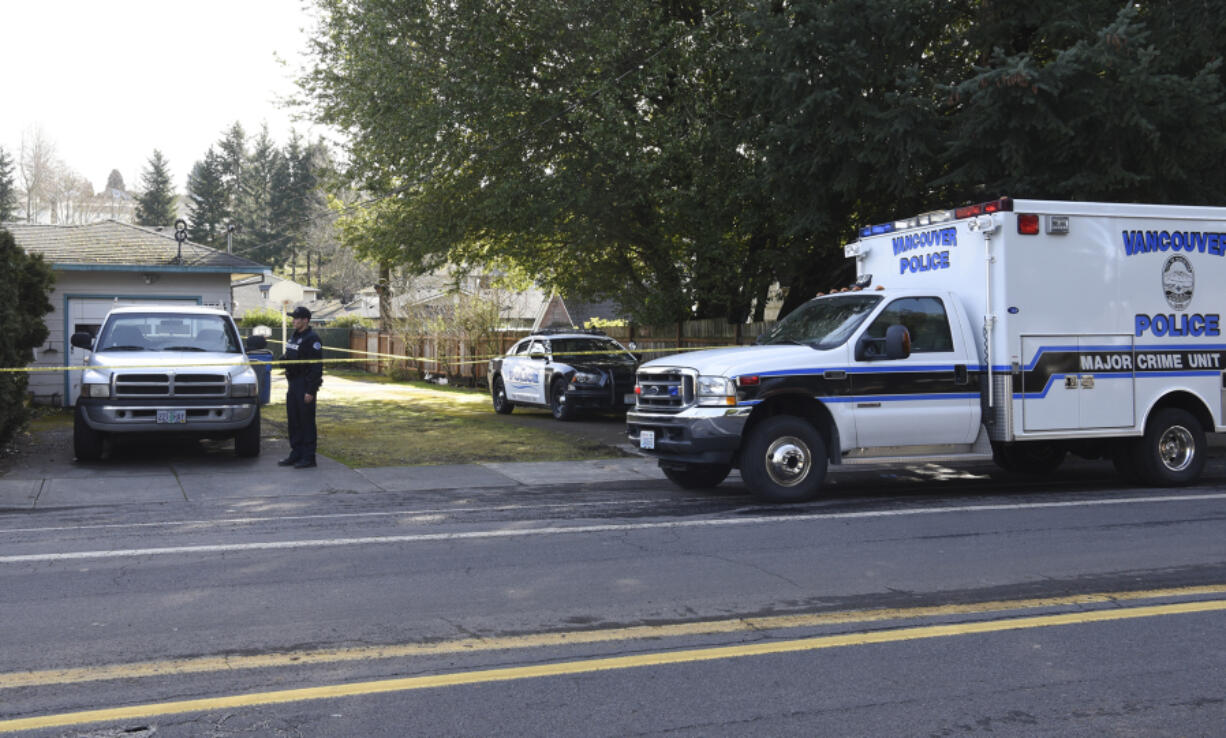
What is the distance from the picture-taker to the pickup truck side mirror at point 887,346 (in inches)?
373

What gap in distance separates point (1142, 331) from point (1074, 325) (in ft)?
2.81

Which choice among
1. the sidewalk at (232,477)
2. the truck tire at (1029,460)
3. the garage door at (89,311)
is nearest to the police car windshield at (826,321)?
the sidewalk at (232,477)

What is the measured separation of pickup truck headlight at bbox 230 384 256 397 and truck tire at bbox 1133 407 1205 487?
10062mm

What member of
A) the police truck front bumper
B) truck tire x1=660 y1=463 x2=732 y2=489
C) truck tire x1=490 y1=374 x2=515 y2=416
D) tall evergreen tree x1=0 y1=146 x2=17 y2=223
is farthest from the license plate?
tall evergreen tree x1=0 y1=146 x2=17 y2=223

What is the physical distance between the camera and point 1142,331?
1063 cm

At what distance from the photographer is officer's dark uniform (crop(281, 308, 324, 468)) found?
12.4 meters

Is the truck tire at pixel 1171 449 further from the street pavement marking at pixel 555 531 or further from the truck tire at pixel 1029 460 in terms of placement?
the truck tire at pixel 1029 460

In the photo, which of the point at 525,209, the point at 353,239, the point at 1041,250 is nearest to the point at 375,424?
the point at 525,209

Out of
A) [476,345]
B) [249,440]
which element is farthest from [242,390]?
[476,345]

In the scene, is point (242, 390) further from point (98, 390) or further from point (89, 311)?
point (89, 311)

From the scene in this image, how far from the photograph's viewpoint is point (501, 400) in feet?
69.2

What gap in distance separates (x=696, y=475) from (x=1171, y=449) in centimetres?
498

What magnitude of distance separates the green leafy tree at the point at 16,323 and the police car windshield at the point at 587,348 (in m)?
8.52

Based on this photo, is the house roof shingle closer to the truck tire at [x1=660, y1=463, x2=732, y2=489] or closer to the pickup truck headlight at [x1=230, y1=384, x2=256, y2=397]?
the pickup truck headlight at [x1=230, y1=384, x2=256, y2=397]
